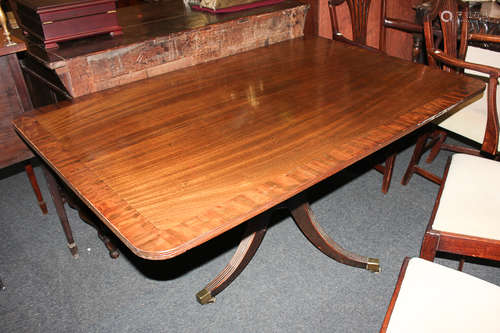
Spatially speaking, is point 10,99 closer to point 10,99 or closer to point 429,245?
point 10,99

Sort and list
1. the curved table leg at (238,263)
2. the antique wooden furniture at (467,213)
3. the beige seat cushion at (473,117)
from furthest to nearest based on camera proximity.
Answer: the beige seat cushion at (473,117) → the curved table leg at (238,263) → the antique wooden furniture at (467,213)

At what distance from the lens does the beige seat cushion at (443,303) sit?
1.02m

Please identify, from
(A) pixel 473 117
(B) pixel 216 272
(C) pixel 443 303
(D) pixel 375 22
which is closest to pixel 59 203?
(B) pixel 216 272

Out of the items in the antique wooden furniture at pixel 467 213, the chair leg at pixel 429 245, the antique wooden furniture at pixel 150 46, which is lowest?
the chair leg at pixel 429 245

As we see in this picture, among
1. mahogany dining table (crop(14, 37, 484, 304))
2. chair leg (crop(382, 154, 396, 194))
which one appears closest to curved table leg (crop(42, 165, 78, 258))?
mahogany dining table (crop(14, 37, 484, 304))

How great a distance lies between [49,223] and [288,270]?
4.21ft

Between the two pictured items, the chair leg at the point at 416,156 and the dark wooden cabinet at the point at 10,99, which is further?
the chair leg at the point at 416,156

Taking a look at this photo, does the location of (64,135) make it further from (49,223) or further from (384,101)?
(49,223)

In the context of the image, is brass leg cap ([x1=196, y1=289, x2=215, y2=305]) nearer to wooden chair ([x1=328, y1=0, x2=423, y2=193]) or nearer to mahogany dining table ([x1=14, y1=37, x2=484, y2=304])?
mahogany dining table ([x1=14, y1=37, x2=484, y2=304])

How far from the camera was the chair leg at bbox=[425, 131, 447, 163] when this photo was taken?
7.96 ft

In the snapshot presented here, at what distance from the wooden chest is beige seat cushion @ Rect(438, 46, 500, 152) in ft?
5.01

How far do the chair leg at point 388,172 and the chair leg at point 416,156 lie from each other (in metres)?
0.12

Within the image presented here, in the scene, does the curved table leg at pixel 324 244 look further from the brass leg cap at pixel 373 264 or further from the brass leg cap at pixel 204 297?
the brass leg cap at pixel 204 297

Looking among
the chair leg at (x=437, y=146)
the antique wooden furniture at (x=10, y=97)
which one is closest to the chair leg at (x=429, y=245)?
the chair leg at (x=437, y=146)
